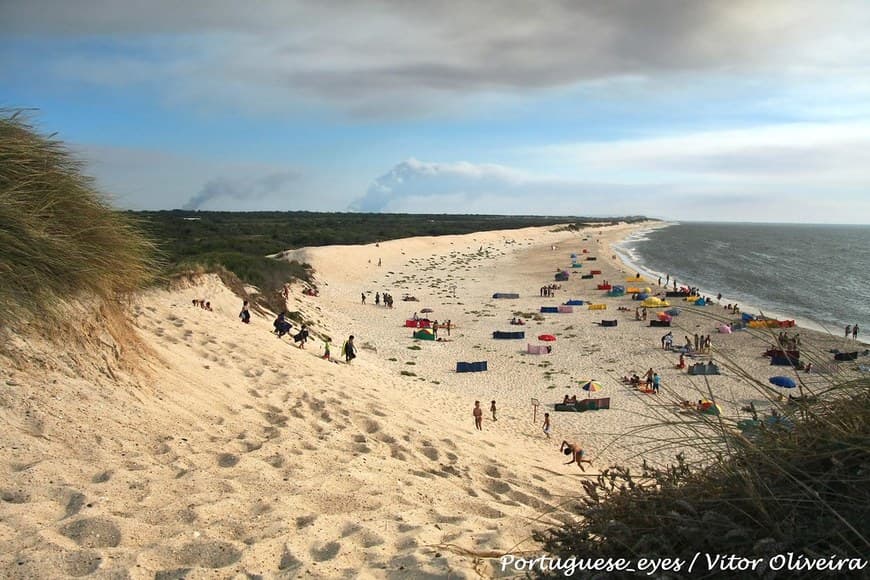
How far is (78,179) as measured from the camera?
7.45 meters

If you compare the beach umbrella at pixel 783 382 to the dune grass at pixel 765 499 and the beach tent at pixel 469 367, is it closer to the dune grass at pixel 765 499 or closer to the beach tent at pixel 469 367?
the beach tent at pixel 469 367

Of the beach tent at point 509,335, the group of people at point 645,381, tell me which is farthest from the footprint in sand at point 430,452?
the beach tent at point 509,335

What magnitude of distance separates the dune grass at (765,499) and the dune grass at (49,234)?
6.02 m

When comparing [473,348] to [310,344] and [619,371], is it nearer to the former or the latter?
[619,371]

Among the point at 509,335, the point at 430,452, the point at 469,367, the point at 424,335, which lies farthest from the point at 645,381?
the point at 430,452

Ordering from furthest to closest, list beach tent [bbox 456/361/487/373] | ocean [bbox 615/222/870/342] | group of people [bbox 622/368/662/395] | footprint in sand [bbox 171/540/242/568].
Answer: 1. ocean [bbox 615/222/870/342]
2. beach tent [bbox 456/361/487/373]
3. group of people [bbox 622/368/662/395]
4. footprint in sand [bbox 171/540/242/568]

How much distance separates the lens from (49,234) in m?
6.32

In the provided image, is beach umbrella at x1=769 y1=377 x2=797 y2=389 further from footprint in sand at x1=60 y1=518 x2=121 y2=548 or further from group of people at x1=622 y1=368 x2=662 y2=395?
footprint in sand at x1=60 y1=518 x2=121 y2=548

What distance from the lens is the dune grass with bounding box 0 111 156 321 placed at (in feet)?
19.6

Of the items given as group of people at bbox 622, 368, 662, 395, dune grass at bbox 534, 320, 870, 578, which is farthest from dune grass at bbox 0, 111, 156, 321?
group of people at bbox 622, 368, 662, 395

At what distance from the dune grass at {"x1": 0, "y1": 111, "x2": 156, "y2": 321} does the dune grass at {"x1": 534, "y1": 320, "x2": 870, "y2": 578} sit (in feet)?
19.8

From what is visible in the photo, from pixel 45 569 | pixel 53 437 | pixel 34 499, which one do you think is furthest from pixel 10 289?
pixel 45 569

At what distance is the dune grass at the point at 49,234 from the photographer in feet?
19.6

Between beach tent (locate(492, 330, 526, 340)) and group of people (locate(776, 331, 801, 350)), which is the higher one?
group of people (locate(776, 331, 801, 350))
